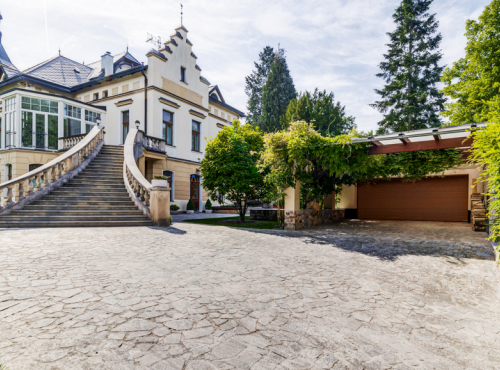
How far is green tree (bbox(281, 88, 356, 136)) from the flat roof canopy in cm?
1615

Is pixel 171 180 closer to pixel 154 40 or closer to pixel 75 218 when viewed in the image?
pixel 75 218

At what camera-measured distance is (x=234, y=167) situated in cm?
1100

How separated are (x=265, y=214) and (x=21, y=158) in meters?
14.6

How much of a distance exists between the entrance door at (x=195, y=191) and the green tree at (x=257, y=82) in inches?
677

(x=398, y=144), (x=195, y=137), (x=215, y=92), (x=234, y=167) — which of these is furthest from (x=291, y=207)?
(x=215, y=92)

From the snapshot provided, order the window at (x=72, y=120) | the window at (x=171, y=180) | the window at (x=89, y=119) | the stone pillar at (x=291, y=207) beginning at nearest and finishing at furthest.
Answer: the stone pillar at (x=291, y=207), the window at (x=72, y=120), the window at (x=171, y=180), the window at (x=89, y=119)

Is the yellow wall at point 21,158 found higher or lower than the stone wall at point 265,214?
higher

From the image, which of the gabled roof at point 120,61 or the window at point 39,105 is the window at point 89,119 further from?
the gabled roof at point 120,61

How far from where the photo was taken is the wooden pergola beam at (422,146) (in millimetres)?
9086

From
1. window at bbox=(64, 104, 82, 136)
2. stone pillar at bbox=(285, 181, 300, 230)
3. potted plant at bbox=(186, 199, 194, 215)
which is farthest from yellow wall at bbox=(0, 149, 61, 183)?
stone pillar at bbox=(285, 181, 300, 230)

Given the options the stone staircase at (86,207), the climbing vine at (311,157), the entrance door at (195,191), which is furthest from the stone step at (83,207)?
the entrance door at (195,191)

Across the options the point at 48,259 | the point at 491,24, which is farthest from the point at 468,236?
the point at 491,24

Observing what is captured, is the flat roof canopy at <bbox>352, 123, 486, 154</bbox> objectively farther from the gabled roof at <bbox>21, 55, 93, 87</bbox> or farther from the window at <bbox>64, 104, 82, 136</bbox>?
the gabled roof at <bbox>21, 55, 93, 87</bbox>

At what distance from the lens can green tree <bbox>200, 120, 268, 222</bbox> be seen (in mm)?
11039
